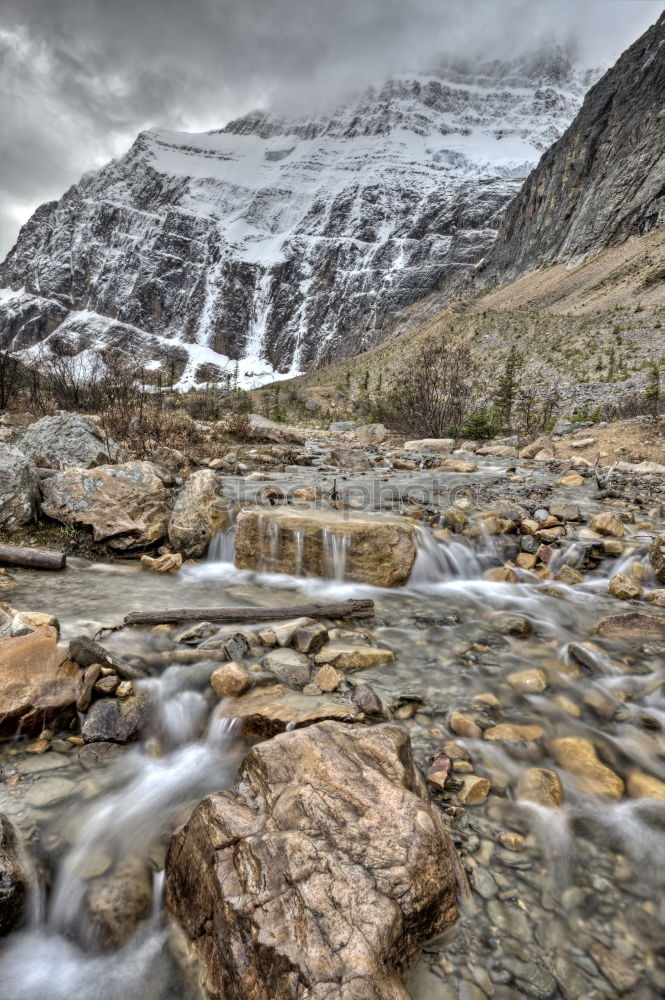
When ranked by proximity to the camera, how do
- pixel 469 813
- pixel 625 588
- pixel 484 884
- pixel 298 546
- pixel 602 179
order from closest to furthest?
pixel 484 884 → pixel 469 813 → pixel 625 588 → pixel 298 546 → pixel 602 179

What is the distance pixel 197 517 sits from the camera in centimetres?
567

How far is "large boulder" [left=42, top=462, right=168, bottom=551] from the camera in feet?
17.4

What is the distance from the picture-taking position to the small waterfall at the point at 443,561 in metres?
5.04

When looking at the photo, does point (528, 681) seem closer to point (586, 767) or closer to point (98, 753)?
point (586, 767)

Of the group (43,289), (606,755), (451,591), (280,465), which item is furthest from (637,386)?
(43,289)

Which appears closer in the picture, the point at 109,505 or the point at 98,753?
the point at 98,753

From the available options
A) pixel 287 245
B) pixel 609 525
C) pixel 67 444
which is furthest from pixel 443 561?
pixel 287 245

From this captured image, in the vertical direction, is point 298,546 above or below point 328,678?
above

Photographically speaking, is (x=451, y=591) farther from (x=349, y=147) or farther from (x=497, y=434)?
(x=349, y=147)

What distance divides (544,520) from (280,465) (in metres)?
7.24

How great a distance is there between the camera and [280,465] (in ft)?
38.5

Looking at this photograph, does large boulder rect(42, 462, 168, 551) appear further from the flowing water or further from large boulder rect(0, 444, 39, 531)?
the flowing water

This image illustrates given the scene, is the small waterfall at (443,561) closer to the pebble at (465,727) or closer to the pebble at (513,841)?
the pebble at (465,727)

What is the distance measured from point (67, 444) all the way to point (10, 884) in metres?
6.70
